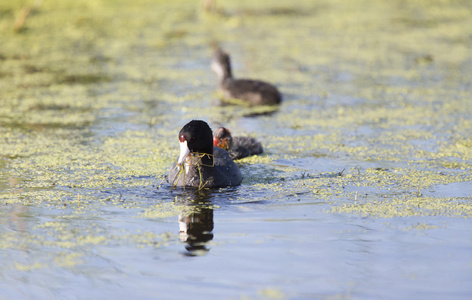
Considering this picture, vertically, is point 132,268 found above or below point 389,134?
below

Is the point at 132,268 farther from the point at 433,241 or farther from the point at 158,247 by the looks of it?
the point at 433,241

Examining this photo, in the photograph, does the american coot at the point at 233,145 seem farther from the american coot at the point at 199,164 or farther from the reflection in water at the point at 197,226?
the reflection in water at the point at 197,226

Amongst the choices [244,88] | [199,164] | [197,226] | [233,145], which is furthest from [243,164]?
[244,88]

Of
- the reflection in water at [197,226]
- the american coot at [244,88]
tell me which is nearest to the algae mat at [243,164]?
the reflection in water at [197,226]

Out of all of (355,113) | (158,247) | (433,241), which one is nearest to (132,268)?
(158,247)

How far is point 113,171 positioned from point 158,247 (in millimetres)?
1893

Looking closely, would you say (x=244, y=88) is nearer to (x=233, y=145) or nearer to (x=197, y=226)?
(x=233, y=145)

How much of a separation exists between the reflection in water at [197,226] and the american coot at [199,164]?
226mm

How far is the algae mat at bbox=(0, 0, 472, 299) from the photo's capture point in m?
4.08

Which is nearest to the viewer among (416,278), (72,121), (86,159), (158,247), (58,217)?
(416,278)

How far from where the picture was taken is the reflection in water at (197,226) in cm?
448

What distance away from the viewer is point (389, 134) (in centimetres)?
755

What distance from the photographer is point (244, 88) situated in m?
9.28

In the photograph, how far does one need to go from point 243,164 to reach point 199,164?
3.15 feet
